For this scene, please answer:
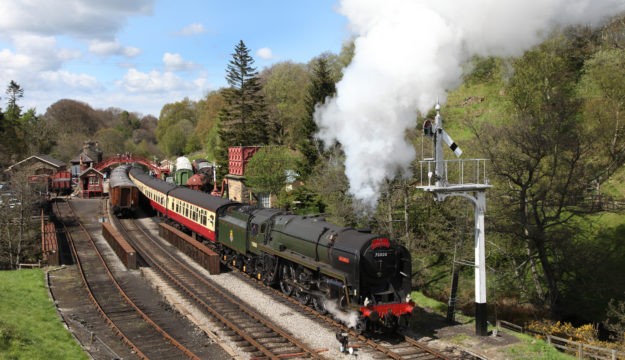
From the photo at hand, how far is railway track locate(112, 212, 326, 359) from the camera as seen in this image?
12352 millimetres

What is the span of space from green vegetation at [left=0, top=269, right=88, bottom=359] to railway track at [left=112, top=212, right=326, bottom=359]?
440 cm

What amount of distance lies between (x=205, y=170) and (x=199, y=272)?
3718 centimetres

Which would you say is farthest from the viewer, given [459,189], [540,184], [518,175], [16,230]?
[16,230]

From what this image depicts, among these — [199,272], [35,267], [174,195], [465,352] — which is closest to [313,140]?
[174,195]

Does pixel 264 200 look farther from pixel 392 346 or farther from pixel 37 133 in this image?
pixel 37 133

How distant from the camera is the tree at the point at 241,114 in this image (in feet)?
173

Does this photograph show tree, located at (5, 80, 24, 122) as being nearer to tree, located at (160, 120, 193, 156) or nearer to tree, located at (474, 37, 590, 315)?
tree, located at (160, 120, 193, 156)

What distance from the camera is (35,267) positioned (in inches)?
912

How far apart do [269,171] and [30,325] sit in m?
22.2

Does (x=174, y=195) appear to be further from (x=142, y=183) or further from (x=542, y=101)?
(x=542, y=101)

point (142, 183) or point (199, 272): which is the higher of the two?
point (142, 183)

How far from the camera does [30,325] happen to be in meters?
13.7

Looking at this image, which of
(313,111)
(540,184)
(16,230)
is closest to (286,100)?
(313,111)

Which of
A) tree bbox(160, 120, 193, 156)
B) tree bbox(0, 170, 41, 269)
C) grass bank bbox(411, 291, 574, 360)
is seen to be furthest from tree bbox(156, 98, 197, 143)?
grass bank bbox(411, 291, 574, 360)
